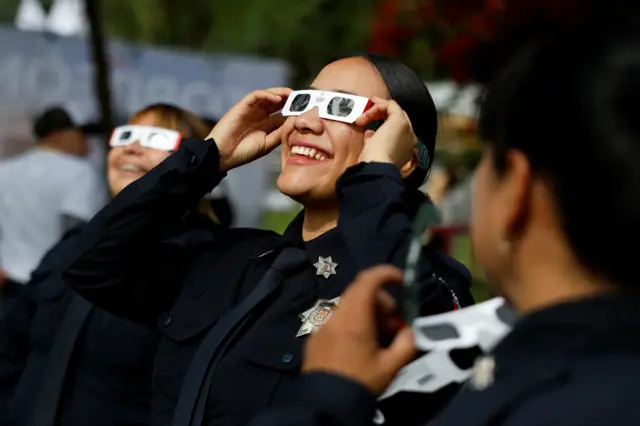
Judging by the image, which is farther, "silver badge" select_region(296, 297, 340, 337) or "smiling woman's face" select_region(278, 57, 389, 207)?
"smiling woman's face" select_region(278, 57, 389, 207)

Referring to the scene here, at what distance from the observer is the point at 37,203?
597 cm

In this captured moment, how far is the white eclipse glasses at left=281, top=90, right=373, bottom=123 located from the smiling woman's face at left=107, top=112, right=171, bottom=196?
0.88 meters

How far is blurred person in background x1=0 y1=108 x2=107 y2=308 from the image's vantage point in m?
5.95

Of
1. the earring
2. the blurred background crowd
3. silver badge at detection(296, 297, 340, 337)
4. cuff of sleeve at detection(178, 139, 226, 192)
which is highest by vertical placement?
the earring

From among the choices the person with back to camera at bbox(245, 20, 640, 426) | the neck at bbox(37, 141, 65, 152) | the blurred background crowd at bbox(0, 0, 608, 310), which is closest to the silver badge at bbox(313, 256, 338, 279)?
the person with back to camera at bbox(245, 20, 640, 426)

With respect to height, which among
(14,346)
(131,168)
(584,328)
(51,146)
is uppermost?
(584,328)

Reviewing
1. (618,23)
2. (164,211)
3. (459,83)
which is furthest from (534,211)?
(459,83)

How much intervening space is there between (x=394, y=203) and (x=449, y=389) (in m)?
0.38

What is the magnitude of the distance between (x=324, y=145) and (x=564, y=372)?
1.10 m

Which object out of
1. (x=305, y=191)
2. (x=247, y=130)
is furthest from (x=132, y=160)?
(x=305, y=191)

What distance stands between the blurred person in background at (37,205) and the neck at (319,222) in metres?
3.73

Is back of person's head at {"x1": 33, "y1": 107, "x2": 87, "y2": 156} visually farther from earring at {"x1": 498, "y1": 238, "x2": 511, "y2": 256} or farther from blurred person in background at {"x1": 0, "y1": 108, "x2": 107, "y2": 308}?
earring at {"x1": 498, "y1": 238, "x2": 511, "y2": 256}

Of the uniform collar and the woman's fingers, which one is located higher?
the uniform collar

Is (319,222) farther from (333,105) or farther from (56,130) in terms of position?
(56,130)
